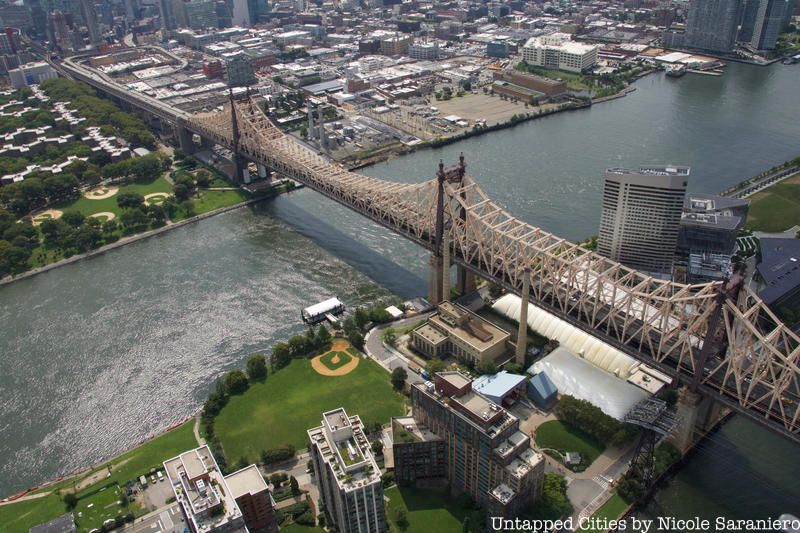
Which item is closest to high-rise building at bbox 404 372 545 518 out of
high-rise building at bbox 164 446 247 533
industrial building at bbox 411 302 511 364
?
industrial building at bbox 411 302 511 364

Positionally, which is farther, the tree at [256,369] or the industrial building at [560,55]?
the industrial building at [560,55]

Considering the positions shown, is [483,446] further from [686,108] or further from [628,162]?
[686,108]

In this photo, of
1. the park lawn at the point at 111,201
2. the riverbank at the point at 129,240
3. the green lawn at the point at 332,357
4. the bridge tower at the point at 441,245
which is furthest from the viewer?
the park lawn at the point at 111,201

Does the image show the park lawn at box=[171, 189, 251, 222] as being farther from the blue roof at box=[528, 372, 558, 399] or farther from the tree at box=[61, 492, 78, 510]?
the blue roof at box=[528, 372, 558, 399]

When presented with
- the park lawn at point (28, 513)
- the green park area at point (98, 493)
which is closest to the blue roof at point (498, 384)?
the green park area at point (98, 493)

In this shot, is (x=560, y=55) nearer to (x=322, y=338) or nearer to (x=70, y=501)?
(x=322, y=338)

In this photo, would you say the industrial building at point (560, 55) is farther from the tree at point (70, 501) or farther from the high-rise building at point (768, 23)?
the tree at point (70, 501)
